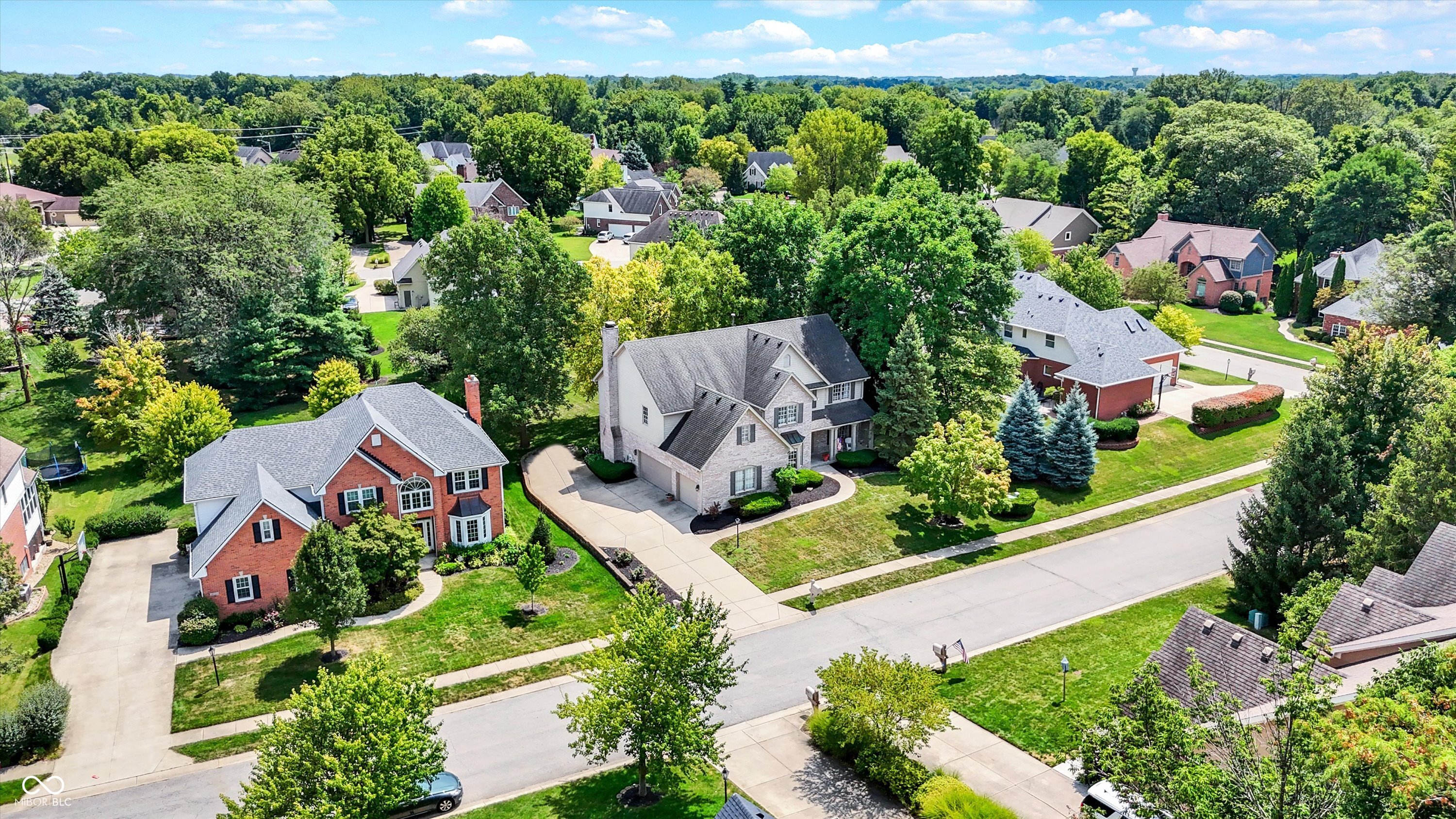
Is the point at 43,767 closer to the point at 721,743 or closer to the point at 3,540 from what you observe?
the point at 3,540

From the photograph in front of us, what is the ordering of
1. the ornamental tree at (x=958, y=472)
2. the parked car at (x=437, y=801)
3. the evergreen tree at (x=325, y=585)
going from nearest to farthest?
the parked car at (x=437, y=801) → the evergreen tree at (x=325, y=585) → the ornamental tree at (x=958, y=472)

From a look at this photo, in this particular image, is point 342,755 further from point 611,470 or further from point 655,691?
point 611,470

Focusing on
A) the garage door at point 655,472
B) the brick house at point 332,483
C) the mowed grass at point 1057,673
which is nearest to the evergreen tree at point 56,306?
the brick house at point 332,483

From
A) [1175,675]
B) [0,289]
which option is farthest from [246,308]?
[1175,675]

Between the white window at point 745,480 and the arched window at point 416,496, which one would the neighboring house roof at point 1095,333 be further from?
the arched window at point 416,496

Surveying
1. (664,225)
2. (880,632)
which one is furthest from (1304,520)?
(664,225)

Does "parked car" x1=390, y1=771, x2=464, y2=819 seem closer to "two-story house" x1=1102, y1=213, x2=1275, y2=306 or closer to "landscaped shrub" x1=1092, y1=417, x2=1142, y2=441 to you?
"landscaped shrub" x1=1092, y1=417, x2=1142, y2=441
